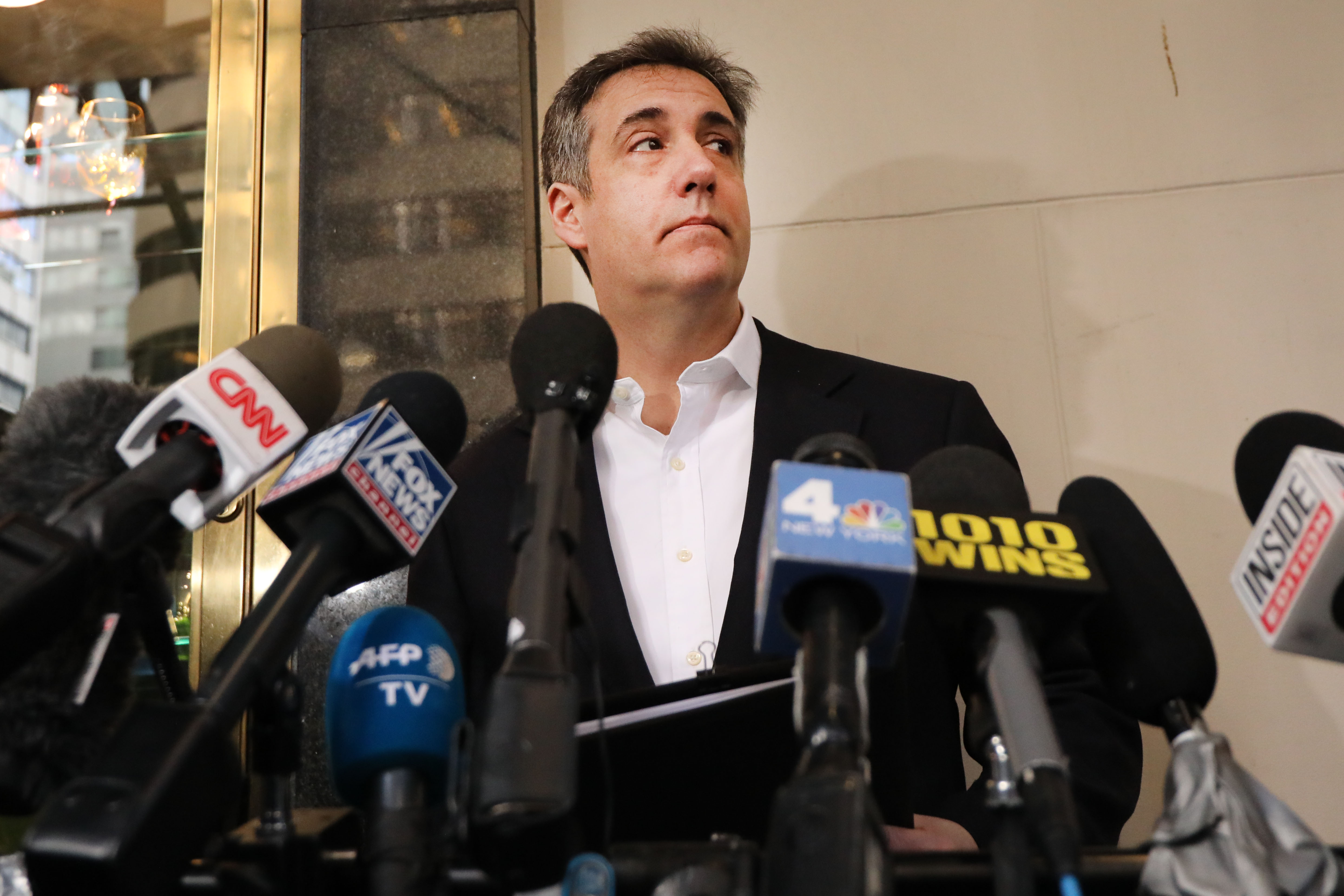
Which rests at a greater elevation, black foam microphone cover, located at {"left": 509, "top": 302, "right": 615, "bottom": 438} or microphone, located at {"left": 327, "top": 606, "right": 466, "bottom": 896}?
black foam microphone cover, located at {"left": 509, "top": 302, "right": 615, "bottom": 438}

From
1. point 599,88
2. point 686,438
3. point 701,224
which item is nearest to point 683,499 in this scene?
point 686,438

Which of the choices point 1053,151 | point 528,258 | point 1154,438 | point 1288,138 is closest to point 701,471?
point 528,258

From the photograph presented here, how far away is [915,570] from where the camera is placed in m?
0.71

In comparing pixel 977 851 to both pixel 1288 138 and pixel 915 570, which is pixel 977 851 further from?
pixel 1288 138

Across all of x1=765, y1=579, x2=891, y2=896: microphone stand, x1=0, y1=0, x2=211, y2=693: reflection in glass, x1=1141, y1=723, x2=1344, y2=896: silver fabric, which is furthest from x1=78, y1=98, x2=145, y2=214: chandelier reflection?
x1=1141, y1=723, x2=1344, y2=896: silver fabric

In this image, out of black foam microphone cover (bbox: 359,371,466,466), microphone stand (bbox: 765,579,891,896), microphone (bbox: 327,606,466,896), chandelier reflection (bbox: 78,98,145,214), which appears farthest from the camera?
chandelier reflection (bbox: 78,98,145,214)

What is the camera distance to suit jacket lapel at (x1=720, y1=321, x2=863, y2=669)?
154cm

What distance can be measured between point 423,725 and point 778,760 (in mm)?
313

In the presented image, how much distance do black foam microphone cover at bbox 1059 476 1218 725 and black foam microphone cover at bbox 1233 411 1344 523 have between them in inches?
4.6

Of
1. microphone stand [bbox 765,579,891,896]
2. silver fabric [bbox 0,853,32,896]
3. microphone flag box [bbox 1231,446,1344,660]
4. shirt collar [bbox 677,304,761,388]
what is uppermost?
shirt collar [bbox 677,304,761,388]

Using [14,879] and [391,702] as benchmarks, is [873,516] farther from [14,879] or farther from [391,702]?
[14,879]

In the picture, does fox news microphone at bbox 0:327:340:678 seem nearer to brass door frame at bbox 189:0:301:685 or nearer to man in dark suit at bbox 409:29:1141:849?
man in dark suit at bbox 409:29:1141:849

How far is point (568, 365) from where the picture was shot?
2.85 feet

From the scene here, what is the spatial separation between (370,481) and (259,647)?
16cm
